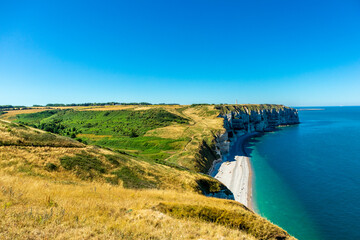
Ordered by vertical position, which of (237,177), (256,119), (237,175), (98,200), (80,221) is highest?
(80,221)

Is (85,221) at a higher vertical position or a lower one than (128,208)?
higher

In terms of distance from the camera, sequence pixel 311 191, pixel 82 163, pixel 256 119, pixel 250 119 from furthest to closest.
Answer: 1. pixel 256 119
2. pixel 250 119
3. pixel 311 191
4. pixel 82 163

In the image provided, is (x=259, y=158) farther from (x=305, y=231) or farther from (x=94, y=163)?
(x=94, y=163)

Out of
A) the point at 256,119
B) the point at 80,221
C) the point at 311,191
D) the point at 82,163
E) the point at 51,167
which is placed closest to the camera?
the point at 80,221

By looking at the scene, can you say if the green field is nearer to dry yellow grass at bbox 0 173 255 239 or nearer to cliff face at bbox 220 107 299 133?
cliff face at bbox 220 107 299 133

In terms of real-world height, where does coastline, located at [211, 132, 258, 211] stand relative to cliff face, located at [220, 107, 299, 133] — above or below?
below

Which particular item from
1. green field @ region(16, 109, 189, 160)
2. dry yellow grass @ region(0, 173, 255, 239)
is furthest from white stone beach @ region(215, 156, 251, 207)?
dry yellow grass @ region(0, 173, 255, 239)

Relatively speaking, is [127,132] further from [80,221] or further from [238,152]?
[80,221]

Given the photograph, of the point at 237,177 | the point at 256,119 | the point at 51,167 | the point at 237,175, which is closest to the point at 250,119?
the point at 256,119

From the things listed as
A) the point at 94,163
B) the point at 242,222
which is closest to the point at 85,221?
the point at 242,222
